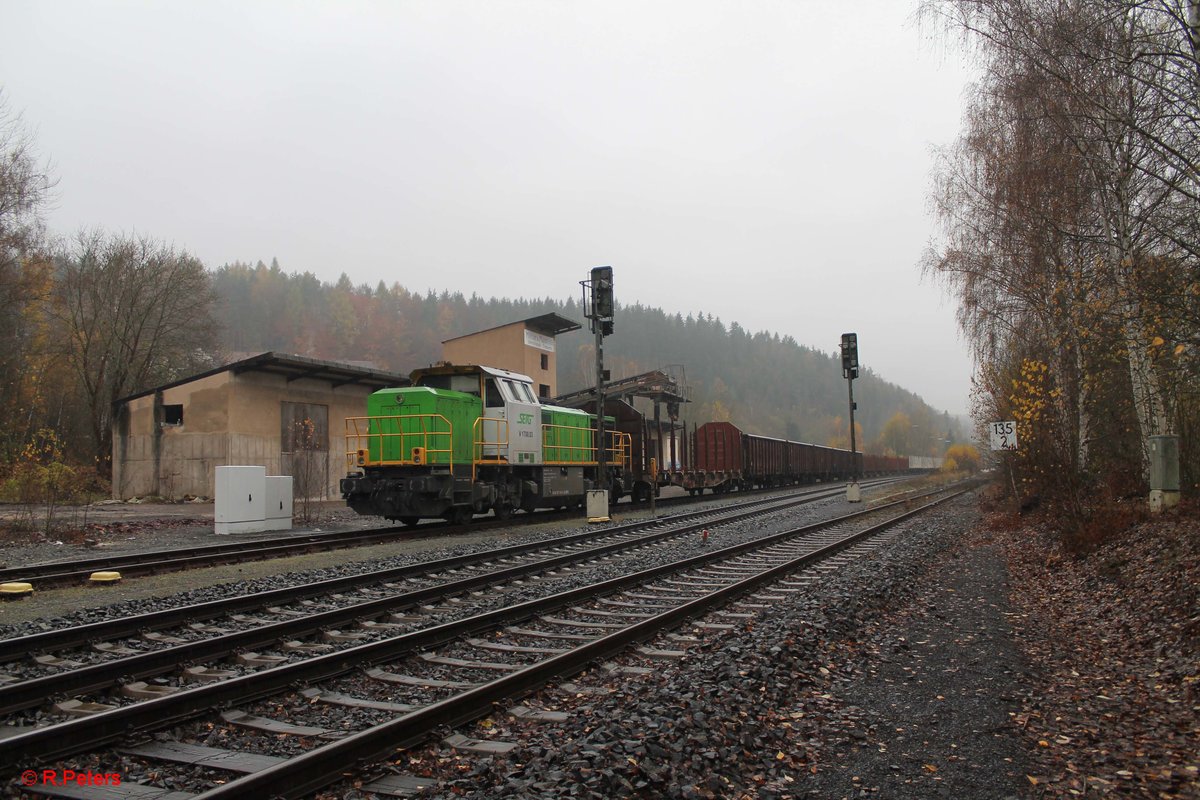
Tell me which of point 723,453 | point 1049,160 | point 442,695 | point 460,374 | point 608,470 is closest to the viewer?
point 442,695

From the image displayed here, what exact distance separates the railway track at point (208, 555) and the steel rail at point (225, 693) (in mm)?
6333

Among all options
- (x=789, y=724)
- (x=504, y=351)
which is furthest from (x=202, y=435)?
(x=789, y=724)

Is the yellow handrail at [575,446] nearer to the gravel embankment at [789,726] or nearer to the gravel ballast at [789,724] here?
the gravel ballast at [789,724]

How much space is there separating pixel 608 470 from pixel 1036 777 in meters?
18.2

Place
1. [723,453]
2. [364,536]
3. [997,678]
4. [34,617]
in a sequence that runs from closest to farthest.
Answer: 1. [997,678]
2. [34,617]
3. [364,536]
4. [723,453]

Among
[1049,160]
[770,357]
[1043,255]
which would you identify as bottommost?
[1043,255]

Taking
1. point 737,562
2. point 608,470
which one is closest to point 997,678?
point 737,562

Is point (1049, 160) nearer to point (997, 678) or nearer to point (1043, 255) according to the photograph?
point (1043, 255)

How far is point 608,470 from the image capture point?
22.1 m

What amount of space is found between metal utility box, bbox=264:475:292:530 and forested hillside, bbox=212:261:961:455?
82.6 feet

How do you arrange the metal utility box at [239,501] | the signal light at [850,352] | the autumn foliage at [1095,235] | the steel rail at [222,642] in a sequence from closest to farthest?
the steel rail at [222,642] < the autumn foliage at [1095,235] < the metal utility box at [239,501] < the signal light at [850,352]

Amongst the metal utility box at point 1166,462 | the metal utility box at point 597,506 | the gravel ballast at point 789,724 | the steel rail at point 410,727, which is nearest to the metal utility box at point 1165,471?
the metal utility box at point 1166,462

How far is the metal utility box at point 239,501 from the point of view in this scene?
1650 centimetres

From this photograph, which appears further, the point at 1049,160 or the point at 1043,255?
the point at 1043,255
